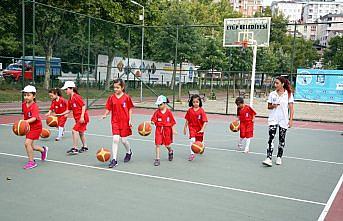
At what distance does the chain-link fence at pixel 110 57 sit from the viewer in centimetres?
1877

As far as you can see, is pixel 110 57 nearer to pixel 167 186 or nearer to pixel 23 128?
pixel 23 128

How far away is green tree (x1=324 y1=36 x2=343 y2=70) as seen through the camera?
108 feet

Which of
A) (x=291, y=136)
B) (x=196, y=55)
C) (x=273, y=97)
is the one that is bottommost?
(x=291, y=136)

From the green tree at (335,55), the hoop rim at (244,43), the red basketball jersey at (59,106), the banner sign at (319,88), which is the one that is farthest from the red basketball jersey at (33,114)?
the green tree at (335,55)

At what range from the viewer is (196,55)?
25.5 m

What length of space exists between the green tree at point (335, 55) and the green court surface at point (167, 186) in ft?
87.5

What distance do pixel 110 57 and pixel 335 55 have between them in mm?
22135

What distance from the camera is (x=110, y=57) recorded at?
76.0 feet

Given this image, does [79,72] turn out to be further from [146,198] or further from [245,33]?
[146,198]

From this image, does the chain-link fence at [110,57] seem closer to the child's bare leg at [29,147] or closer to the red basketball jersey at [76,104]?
the red basketball jersey at [76,104]

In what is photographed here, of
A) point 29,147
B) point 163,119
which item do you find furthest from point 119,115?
point 29,147

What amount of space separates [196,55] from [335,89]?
11.2 meters

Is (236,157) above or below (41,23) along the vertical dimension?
below

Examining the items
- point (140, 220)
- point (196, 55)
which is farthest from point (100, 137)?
point (196, 55)
